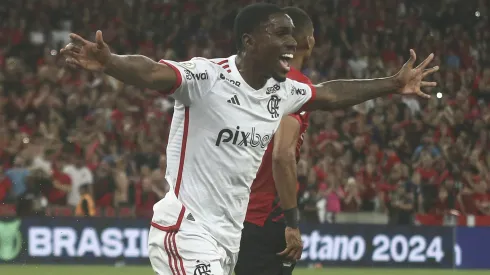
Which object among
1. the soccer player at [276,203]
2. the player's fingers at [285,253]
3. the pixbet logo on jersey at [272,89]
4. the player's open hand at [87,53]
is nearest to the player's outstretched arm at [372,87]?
the soccer player at [276,203]

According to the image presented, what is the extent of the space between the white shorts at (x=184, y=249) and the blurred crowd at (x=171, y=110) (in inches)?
423

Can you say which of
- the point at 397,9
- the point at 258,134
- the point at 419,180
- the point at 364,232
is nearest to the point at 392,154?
the point at 419,180

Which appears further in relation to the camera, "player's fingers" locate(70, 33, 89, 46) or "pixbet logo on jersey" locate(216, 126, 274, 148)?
"pixbet logo on jersey" locate(216, 126, 274, 148)

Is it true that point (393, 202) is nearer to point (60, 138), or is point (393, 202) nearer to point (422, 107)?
point (422, 107)

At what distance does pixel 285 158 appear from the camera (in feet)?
21.6

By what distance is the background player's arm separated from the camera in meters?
6.60

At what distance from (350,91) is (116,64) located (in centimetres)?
206

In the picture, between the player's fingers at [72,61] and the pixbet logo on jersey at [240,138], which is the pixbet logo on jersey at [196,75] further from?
the player's fingers at [72,61]

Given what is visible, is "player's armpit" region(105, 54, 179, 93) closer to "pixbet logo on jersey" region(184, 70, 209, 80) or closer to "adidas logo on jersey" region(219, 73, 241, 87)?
"pixbet logo on jersey" region(184, 70, 209, 80)

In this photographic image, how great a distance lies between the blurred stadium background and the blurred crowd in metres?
0.03

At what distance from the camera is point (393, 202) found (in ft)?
57.7

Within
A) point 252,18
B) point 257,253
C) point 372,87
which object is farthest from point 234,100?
point 257,253

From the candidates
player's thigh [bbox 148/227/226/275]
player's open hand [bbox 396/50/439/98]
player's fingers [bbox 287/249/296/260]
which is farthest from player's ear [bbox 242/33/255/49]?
player's fingers [bbox 287/249/296/260]

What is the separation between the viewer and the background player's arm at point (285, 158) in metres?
6.60
